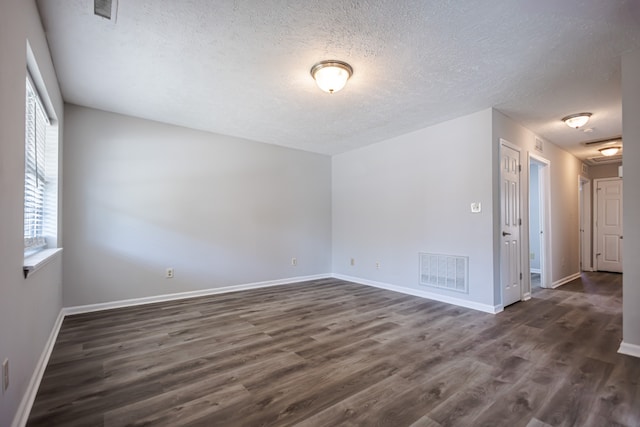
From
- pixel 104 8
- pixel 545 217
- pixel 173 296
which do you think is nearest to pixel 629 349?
pixel 545 217

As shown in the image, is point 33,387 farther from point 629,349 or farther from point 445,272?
point 629,349

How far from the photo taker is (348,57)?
252 centimetres

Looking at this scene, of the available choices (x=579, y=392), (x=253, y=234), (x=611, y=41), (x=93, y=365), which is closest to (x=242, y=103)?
(x=253, y=234)

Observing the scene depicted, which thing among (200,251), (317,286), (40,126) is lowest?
(317,286)

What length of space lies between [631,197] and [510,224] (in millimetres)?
1514

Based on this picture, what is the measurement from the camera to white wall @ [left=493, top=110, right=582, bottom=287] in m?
4.19

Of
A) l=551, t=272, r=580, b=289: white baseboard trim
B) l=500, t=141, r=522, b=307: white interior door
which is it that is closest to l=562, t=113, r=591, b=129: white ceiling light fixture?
l=500, t=141, r=522, b=307: white interior door

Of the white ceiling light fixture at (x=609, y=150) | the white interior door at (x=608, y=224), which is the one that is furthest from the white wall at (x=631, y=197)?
the white interior door at (x=608, y=224)

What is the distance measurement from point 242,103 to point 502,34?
2.61 meters

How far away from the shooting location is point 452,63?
2590 mm

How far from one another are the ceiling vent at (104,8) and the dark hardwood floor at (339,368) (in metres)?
2.51

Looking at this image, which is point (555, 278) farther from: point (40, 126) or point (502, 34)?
point (40, 126)

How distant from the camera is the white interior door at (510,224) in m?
3.75

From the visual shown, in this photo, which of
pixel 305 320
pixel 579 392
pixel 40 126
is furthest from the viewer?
pixel 305 320
